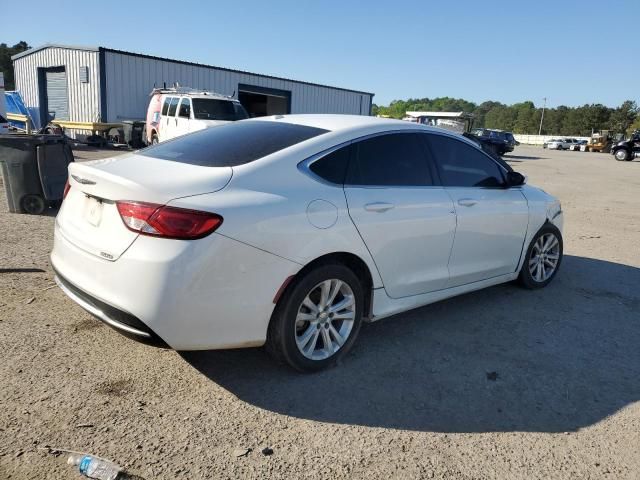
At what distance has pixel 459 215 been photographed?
3990 mm

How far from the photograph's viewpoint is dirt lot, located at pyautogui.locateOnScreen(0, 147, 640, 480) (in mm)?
2488

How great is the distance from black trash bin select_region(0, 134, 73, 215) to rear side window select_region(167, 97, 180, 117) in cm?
959

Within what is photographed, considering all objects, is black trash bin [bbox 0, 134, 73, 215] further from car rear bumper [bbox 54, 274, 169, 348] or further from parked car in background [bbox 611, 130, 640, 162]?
parked car in background [bbox 611, 130, 640, 162]

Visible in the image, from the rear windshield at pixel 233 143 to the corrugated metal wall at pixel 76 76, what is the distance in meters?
21.0

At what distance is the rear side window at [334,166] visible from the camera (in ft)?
10.6

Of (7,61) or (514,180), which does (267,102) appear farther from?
(7,61)

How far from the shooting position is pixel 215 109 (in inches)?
643

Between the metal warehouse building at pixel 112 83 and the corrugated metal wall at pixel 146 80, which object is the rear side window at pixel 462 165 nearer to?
the metal warehouse building at pixel 112 83

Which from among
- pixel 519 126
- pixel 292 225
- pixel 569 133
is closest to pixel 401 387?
pixel 292 225

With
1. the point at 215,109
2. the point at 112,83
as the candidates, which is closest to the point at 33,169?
the point at 215,109

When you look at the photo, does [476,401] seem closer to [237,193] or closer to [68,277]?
[237,193]

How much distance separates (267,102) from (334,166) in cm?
2868

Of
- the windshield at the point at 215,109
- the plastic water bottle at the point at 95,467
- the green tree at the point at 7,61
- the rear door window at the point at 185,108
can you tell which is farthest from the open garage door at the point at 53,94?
the green tree at the point at 7,61

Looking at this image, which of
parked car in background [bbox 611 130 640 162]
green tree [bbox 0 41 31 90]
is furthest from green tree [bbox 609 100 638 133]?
green tree [bbox 0 41 31 90]
